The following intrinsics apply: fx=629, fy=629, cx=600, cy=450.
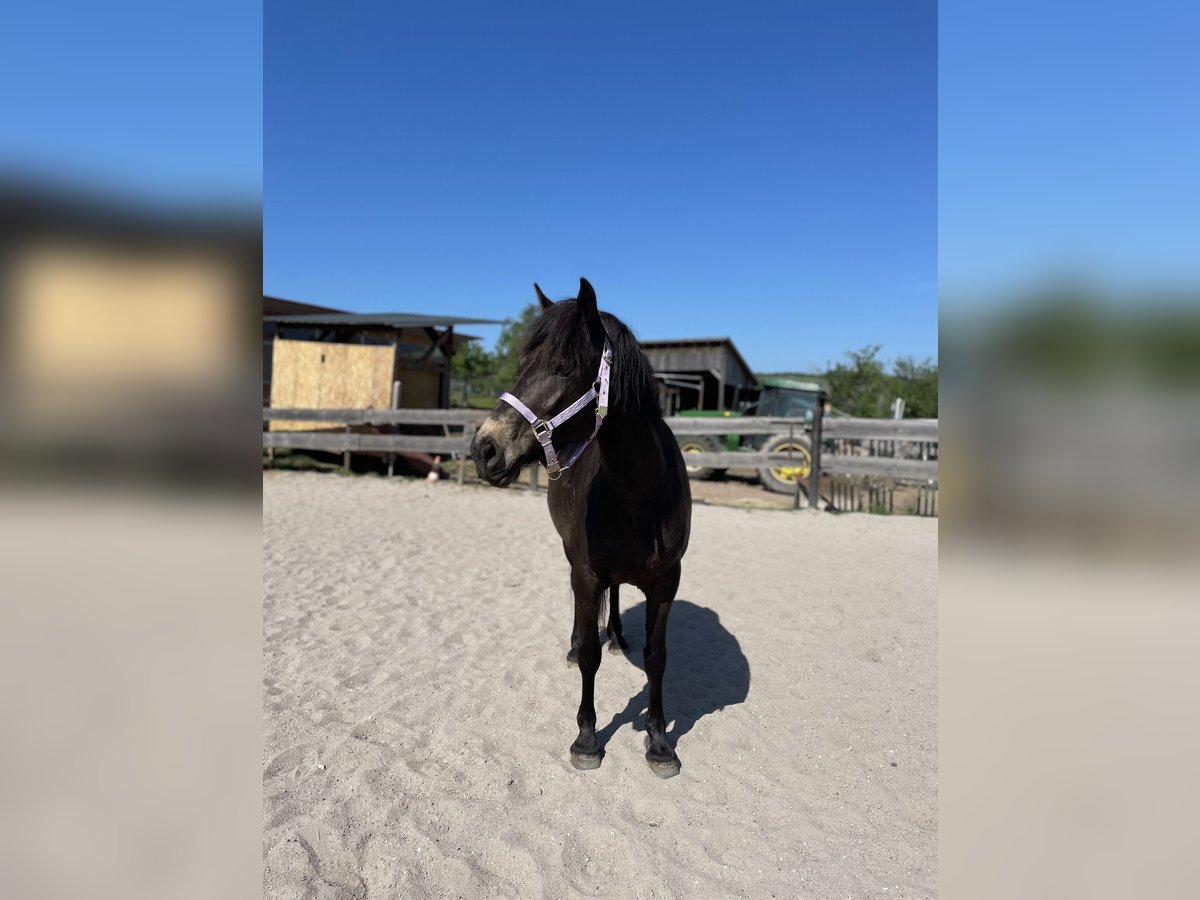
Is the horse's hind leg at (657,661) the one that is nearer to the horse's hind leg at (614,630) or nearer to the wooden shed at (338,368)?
the horse's hind leg at (614,630)

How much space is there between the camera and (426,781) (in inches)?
105

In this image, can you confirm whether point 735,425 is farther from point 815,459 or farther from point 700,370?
point 700,370

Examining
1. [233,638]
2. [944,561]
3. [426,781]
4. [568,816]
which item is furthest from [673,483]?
[233,638]

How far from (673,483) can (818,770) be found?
4.82 ft

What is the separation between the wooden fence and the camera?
9.18m

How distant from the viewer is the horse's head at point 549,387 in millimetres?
2250

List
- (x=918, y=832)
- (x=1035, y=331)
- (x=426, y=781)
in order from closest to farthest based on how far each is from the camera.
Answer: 1. (x=1035, y=331)
2. (x=918, y=832)
3. (x=426, y=781)

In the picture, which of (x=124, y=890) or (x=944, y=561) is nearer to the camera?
(x=124, y=890)

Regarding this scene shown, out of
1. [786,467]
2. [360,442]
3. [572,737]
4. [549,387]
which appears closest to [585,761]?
[572,737]

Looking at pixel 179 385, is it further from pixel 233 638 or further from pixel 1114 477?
pixel 1114 477

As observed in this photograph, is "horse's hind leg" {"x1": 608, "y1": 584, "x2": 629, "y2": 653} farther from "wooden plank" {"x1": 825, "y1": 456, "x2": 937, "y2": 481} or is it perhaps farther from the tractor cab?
the tractor cab

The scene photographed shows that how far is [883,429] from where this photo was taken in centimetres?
932

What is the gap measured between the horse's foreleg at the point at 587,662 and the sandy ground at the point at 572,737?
8cm

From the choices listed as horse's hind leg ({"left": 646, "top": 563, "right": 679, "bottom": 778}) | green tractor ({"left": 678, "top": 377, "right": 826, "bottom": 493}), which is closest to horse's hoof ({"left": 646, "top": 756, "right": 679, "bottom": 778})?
horse's hind leg ({"left": 646, "top": 563, "right": 679, "bottom": 778})
